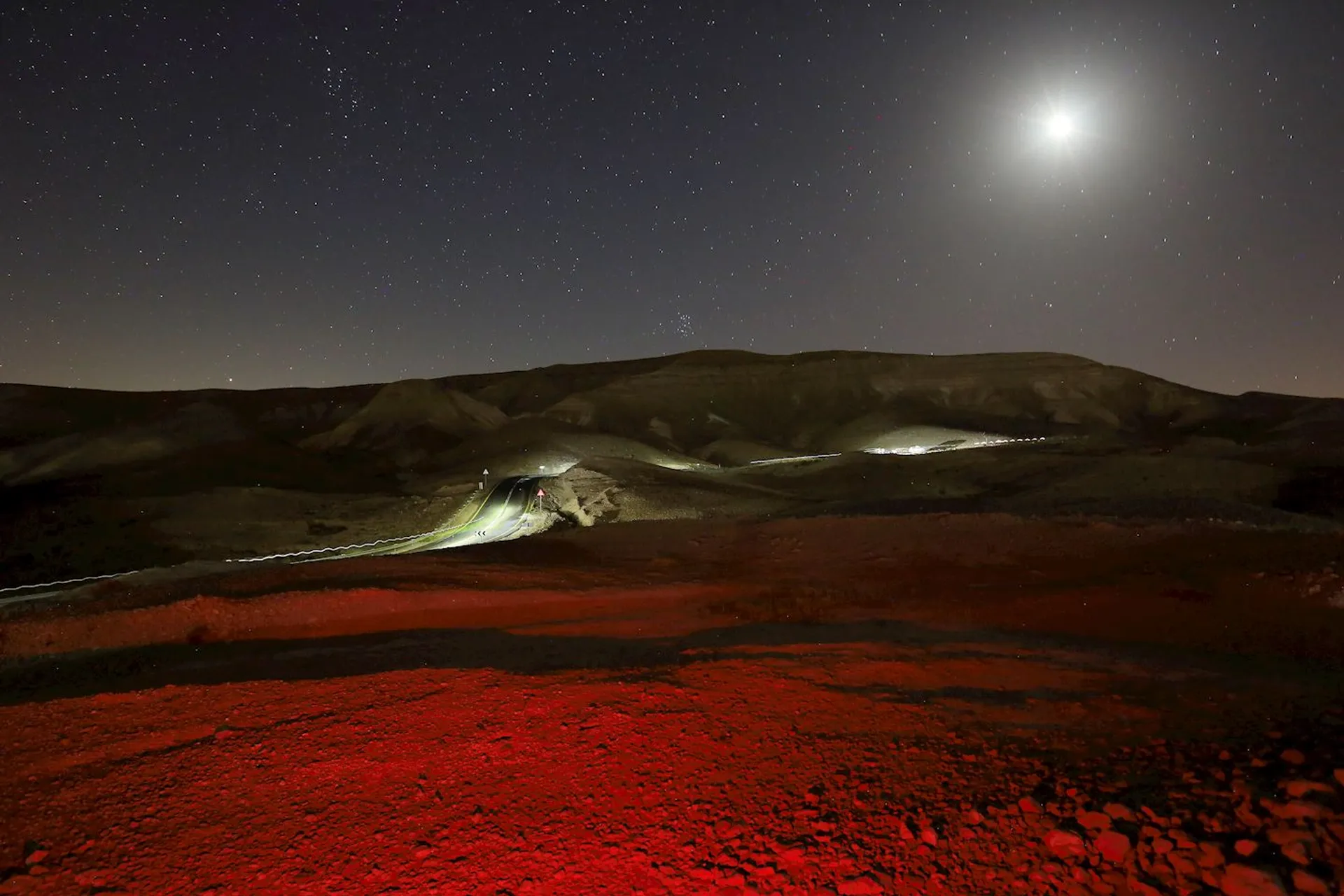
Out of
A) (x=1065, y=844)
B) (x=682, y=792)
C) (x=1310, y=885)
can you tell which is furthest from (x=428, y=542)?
(x=1310, y=885)

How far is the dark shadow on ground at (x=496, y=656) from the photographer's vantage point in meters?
8.70

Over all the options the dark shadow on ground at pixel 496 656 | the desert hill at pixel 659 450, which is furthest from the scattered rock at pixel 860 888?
the desert hill at pixel 659 450

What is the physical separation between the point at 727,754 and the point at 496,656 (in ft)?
18.9

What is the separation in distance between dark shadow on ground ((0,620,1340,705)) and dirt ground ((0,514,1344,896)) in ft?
0.30

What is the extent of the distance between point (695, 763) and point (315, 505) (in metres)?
50.0

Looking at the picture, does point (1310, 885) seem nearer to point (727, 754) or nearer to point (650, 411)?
point (727, 754)

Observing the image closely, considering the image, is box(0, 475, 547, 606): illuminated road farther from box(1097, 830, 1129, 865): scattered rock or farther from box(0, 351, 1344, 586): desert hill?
box(1097, 830, 1129, 865): scattered rock

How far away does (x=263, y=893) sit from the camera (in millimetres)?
4277

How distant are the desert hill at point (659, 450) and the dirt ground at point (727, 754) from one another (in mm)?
13524

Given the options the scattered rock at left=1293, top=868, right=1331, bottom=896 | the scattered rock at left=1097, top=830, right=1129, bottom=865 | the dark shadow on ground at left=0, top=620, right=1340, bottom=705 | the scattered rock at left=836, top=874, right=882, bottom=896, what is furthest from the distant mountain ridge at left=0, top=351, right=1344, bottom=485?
the scattered rock at left=1293, top=868, right=1331, bottom=896

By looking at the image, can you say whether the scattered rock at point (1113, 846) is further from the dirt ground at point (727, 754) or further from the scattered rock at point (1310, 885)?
the scattered rock at point (1310, 885)

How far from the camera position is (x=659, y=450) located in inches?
3150

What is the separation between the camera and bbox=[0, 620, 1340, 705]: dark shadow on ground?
8.70 meters

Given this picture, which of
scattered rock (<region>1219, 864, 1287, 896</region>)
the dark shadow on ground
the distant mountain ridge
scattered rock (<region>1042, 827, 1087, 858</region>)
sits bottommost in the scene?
the dark shadow on ground
